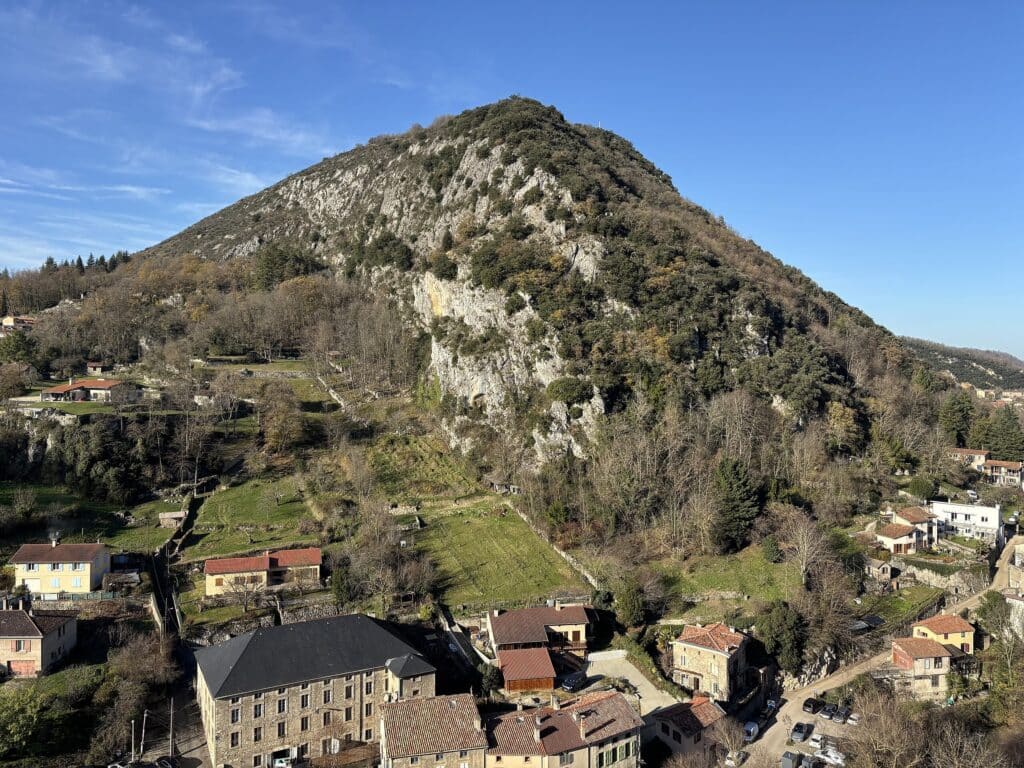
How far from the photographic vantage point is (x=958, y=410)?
6366cm

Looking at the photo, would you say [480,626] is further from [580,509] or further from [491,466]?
[491,466]

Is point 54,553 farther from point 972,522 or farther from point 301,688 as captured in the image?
point 972,522

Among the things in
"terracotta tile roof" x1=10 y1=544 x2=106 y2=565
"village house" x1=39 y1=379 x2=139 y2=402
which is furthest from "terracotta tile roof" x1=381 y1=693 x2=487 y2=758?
"village house" x1=39 y1=379 x2=139 y2=402

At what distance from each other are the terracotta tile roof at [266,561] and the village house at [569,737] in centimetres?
1480

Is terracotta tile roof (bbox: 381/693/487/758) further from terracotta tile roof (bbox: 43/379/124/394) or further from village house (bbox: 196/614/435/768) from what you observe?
terracotta tile roof (bbox: 43/379/124/394)

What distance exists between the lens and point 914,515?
141ft

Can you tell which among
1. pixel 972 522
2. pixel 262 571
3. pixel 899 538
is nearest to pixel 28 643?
pixel 262 571

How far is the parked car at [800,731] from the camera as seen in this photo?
26828mm

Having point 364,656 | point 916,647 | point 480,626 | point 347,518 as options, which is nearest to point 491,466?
point 347,518

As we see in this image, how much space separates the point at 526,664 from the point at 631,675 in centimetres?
490

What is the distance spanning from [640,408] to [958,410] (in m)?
36.4

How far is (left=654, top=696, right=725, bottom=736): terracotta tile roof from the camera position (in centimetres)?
2560

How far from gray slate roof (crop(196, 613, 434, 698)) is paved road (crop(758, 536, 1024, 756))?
14.0m

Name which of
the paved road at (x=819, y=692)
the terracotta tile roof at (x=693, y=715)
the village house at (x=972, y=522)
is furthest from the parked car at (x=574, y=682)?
the village house at (x=972, y=522)
